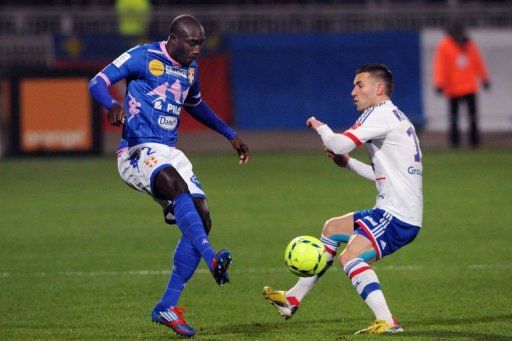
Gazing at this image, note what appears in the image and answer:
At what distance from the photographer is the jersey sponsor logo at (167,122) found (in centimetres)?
755

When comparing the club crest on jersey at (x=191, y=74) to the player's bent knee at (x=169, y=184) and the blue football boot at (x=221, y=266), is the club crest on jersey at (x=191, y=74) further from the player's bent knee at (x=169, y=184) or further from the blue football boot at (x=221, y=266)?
the blue football boot at (x=221, y=266)

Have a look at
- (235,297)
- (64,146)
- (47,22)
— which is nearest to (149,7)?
(47,22)

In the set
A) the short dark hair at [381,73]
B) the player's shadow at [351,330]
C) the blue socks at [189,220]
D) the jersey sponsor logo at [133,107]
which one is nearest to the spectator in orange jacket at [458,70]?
the player's shadow at [351,330]

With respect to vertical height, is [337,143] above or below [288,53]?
above

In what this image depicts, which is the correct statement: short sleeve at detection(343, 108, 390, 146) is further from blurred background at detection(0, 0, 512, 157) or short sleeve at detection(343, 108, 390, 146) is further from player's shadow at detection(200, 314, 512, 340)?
blurred background at detection(0, 0, 512, 157)

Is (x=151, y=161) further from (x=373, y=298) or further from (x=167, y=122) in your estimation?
(x=373, y=298)

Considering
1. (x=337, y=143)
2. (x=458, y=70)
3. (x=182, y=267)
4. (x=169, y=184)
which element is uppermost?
(x=337, y=143)

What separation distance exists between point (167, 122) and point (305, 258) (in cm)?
136

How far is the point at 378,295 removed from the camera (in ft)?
23.0

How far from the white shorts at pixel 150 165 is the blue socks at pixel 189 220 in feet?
0.67

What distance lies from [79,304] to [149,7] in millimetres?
17703

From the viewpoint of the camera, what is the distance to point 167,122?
7.59m

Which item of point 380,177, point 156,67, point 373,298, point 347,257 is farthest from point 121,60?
Answer: point 373,298

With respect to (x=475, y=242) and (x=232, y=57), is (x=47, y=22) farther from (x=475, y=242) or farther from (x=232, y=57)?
(x=475, y=242)
